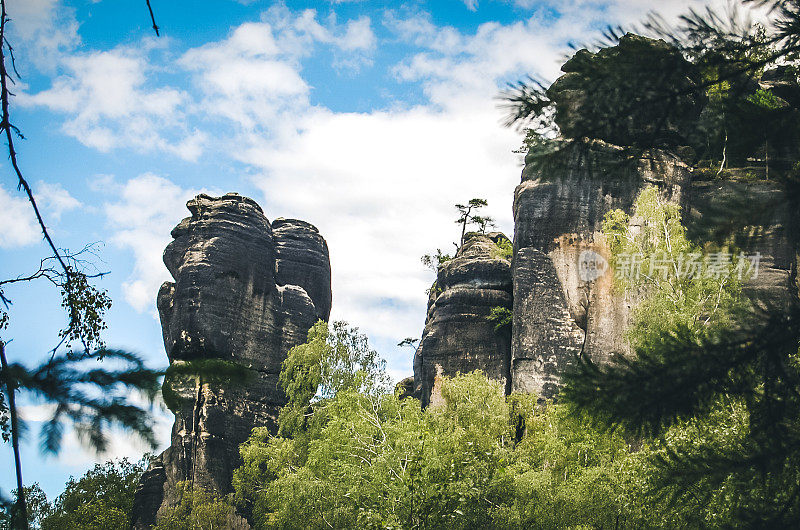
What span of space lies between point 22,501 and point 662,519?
600 inches

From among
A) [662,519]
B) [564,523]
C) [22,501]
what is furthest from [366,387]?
[22,501]

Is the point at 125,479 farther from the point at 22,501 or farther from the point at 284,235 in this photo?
the point at 22,501

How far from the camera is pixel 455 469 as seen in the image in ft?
72.9

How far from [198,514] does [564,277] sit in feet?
61.4

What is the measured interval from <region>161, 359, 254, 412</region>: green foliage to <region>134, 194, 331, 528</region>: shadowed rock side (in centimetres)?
3593

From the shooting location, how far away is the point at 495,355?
119 ft

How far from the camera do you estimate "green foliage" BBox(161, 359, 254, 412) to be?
3391 millimetres

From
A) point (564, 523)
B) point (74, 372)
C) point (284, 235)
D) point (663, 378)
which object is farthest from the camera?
point (284, 235)

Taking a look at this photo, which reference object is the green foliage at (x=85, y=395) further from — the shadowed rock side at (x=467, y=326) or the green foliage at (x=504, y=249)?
the green foliage at (x=504, y=249)

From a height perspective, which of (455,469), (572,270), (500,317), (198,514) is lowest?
(198,514)

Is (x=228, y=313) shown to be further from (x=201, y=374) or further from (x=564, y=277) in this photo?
(x=201, y=374)

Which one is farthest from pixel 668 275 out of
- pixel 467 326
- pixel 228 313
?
pixel 228 313
